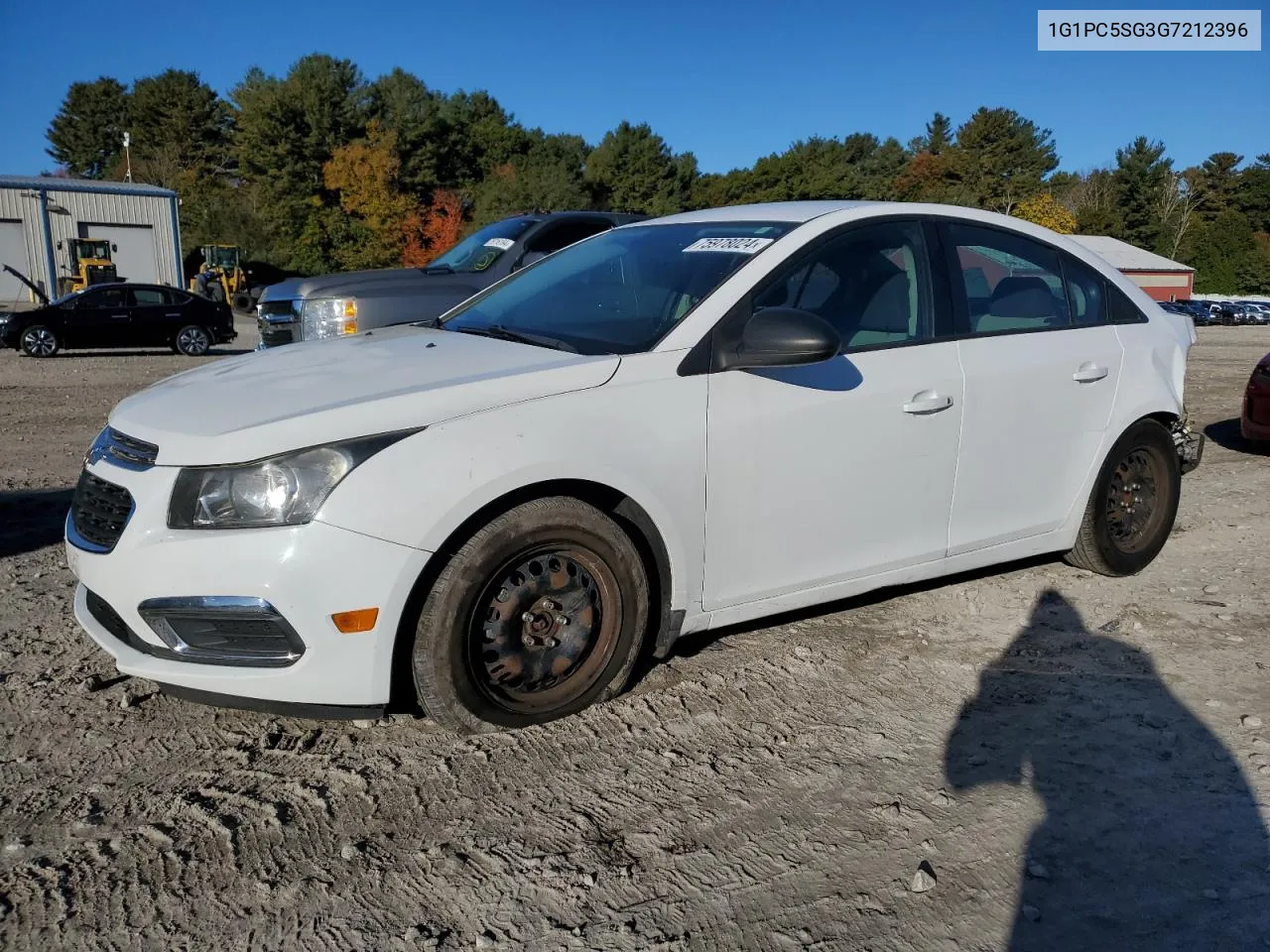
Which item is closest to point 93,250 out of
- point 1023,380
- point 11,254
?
point 11,254

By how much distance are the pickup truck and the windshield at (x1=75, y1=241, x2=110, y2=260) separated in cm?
3581

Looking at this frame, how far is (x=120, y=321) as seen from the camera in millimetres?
19797

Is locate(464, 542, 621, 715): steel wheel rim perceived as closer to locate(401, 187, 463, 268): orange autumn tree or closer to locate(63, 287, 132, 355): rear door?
locate(63, 287, 132, 355): rear door

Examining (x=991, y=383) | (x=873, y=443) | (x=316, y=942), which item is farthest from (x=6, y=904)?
(x=991, y=383)

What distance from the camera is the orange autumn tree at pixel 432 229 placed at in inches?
2317

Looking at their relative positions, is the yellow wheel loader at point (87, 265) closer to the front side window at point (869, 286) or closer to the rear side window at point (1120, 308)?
the front side window at point (869, 286)

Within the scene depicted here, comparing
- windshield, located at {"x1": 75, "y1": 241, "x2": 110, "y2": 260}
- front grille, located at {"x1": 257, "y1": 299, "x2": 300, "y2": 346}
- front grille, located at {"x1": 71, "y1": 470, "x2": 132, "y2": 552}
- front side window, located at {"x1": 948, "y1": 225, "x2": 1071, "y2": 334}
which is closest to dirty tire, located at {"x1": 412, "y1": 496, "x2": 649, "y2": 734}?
front grille, located at {"x1": 71, "y1": 470, "x2": 132, "y2": 552}

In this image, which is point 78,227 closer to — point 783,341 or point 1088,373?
point 1088,373

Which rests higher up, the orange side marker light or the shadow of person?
the orange side marker light

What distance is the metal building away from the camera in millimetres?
41000

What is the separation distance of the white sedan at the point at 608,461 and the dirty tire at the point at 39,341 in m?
17.9

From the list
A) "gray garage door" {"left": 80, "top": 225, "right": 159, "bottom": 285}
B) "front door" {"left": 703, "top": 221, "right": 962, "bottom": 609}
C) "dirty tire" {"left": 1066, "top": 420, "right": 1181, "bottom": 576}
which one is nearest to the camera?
"front door" {"left": 703, "top": 221, "right": 962, "bottom": 609}

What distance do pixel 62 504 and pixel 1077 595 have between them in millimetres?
5705

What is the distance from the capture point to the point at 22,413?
10.4 meters
